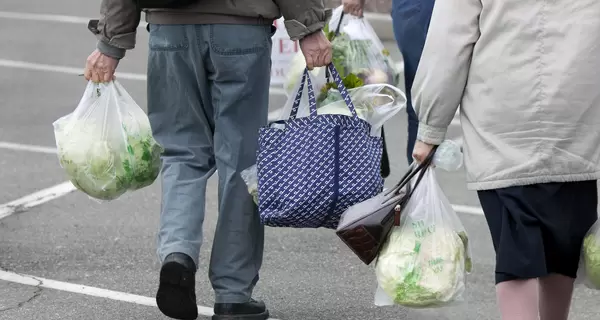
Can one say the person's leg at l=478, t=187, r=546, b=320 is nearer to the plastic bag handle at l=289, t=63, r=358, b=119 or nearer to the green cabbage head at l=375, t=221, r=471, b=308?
the green cabbage head at l=375, t=221, r=471, b=308

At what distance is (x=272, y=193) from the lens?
13.4 ft

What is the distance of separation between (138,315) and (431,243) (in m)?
1.61

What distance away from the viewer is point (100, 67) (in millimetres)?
4438

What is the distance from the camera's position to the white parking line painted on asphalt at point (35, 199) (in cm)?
630

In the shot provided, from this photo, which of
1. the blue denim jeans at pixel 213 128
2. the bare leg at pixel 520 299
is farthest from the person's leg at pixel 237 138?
the bare leg at pixel 520 299

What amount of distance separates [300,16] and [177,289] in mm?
1091

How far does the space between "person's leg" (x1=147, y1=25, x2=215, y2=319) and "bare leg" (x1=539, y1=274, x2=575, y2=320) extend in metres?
1.25

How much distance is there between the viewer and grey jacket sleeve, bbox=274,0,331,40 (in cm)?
427

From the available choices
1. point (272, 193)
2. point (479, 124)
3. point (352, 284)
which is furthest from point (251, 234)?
point (479, 124)

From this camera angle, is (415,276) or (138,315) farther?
(138,315)

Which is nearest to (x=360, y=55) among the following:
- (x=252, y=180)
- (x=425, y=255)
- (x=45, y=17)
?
(x=252, y=180)

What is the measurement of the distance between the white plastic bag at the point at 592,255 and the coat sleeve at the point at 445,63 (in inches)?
21.7

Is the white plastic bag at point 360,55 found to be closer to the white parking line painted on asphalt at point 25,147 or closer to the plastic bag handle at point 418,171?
the plastic bag handle at point 418,171

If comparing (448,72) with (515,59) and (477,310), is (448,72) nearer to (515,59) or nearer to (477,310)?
(515,59)
